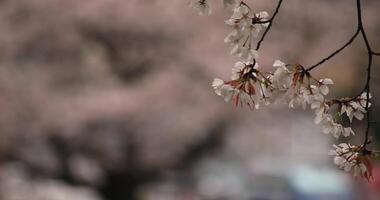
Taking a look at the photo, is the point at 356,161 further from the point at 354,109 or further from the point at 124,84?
the point at 124,84

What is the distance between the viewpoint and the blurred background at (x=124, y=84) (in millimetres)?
6508

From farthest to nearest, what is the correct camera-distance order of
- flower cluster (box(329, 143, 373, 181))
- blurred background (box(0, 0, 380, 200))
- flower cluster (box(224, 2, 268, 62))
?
1. blurred background (box(0, 0, 380, 200))
2. flower cluster (box(329, 143, 373, 181))
3. flower cluster (box(224, 2, 268, 62))

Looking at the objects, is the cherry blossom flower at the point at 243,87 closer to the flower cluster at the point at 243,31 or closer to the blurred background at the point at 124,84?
the flower cluster at the point at 243,31

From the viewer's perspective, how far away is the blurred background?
6508mm

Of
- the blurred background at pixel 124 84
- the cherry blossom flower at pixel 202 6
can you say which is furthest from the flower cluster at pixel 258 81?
the blurred background at pixel 124 84

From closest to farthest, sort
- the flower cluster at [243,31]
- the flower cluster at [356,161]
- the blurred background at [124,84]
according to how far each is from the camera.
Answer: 1. the flower cluster at [243,31]
2. the flower cluster at [356,161]
3. the blurred background at [124,84]

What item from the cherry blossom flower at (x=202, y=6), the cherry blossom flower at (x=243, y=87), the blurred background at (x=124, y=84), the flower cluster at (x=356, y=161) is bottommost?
the flower cluster at (x=356, y=161)

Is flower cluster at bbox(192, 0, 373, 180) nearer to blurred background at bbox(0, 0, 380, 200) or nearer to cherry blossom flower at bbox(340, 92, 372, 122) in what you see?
cherry blossom flower at bbox(340, 92, 372, 122)

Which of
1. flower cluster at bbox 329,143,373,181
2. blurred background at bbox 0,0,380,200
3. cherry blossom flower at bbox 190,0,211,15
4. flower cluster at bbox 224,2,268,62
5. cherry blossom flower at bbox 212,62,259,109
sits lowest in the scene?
flower cluster at bbox 329,143,373,181

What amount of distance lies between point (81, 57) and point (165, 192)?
8.45 ft

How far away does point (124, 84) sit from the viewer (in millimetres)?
6648

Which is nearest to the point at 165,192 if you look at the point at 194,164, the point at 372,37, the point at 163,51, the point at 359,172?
the point at 194,164

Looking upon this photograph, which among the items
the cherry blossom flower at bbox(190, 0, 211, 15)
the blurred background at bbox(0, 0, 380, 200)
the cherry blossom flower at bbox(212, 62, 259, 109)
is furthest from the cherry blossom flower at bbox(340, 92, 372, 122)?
the blurred background at bbox(0, 0, 380, 200)

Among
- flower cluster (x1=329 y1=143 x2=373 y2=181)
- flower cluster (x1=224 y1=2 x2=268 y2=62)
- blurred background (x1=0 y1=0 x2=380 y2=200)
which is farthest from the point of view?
blurred background (x1=0 y1=0 x2=380 y2=200)
